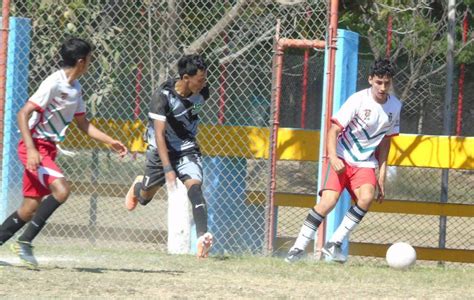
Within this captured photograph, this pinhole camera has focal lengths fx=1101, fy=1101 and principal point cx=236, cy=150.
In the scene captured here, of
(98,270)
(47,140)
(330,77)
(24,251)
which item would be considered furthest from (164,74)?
(24,251)

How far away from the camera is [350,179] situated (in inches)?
364

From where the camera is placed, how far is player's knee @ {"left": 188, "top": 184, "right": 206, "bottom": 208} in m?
8.79

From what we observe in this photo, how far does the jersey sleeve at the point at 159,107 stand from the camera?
895cm

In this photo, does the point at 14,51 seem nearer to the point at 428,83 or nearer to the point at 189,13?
the point at 189,13

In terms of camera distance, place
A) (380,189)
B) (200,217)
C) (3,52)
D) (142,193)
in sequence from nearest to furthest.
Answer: (200,217) → (380,189) → (142,193) → (3,52)

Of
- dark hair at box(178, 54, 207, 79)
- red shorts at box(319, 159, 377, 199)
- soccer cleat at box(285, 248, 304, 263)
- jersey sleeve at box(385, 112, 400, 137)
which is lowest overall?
soccer cleat at box(285, 248, 304, 263)

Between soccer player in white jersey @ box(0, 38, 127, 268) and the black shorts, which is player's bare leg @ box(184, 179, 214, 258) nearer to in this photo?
the black shorts

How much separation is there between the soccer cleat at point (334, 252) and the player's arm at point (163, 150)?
4.94 feet

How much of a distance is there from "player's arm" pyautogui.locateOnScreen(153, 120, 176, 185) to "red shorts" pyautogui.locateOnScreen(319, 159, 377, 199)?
4.40 feet

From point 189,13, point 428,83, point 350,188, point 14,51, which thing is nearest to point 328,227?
point 350,188

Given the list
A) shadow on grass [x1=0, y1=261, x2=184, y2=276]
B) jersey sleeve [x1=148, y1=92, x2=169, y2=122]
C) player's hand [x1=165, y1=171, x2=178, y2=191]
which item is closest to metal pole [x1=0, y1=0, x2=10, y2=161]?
jersey sleeve [x1=148, y1=92, x2=169, y2=122]

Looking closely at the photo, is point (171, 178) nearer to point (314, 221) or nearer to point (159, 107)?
point (159, 107)

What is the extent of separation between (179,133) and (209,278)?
163cm

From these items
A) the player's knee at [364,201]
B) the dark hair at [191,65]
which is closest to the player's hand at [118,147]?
the dark hair at [191,65]
